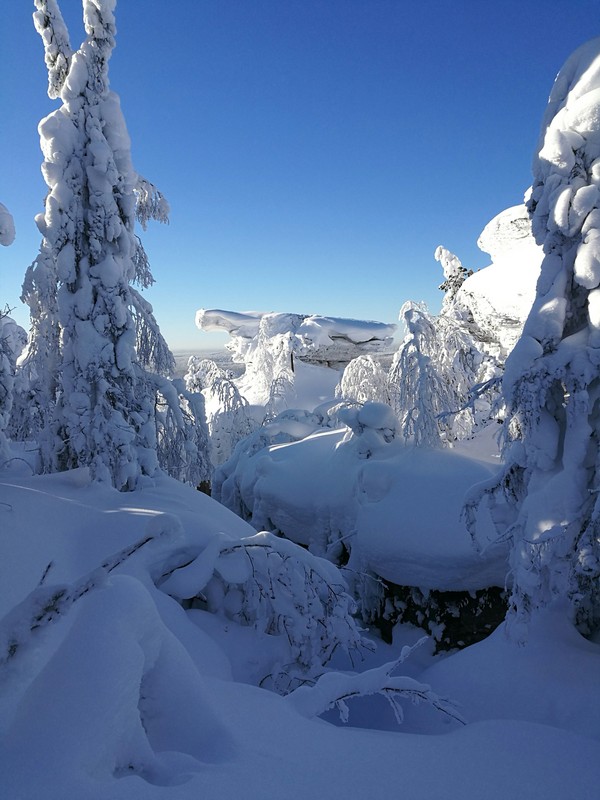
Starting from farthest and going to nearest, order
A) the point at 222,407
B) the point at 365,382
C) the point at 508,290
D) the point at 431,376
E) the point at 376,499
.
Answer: the point at 222,407 < the point at 508,290 < the point at 365,382 < the point at 431,376 < the point at 376,499

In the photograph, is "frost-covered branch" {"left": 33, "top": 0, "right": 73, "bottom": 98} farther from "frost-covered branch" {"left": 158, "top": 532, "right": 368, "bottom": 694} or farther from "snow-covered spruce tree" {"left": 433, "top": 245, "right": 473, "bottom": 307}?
"snow-covered spruce tree" {"left": 433, "top": 245, "right": 473, "bottom": 307}

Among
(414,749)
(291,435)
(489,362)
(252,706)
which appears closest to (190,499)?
(252,706)

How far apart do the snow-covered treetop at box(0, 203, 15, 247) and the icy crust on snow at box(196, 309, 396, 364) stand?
19062mm

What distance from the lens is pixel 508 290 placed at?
606 inches

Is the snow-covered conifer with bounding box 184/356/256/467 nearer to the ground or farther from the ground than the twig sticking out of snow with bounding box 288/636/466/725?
farther from the ground

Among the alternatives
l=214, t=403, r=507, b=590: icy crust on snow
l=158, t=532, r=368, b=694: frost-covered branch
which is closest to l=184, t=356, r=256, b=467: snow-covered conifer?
l=214, t=403, r=507, b=590: icy crust on snow

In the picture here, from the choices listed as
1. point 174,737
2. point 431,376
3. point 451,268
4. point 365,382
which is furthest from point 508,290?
point 174,737

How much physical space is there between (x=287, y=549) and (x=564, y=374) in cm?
338

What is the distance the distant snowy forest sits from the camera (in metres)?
1.68

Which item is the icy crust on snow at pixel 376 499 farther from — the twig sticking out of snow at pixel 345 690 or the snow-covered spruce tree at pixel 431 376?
the twig sticking out of snow at pixel 345 690

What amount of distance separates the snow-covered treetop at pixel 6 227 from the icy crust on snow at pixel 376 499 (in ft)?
22.3

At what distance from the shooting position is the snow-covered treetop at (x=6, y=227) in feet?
19.0

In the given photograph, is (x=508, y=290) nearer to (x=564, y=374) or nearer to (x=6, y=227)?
(x=564, y=374)

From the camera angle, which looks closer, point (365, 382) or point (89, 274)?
point (89, 274)
